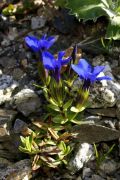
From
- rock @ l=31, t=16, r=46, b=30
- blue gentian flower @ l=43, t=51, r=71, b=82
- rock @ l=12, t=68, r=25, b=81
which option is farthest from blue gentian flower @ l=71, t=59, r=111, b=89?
rock @ l=31, t=16, r=46, b=30

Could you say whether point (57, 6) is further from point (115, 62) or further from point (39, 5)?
point (115, 62)

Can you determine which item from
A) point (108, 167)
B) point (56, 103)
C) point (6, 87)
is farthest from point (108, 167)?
point (6, 87)

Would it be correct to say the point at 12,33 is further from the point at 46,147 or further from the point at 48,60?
the point at 46,147

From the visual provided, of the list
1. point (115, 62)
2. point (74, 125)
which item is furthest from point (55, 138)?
point (115, 62)

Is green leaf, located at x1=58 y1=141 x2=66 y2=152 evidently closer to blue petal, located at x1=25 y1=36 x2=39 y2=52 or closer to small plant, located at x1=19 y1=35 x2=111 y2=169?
small plant, located at x1=19 y1=35 x2=111 y2=169

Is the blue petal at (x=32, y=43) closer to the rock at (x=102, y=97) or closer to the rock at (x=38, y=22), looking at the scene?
the rock at (x=102, y=97)

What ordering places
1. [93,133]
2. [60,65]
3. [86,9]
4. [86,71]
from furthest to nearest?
1. [86,9]
2. [93,133]
3. [60,65]
4. [86,71]
